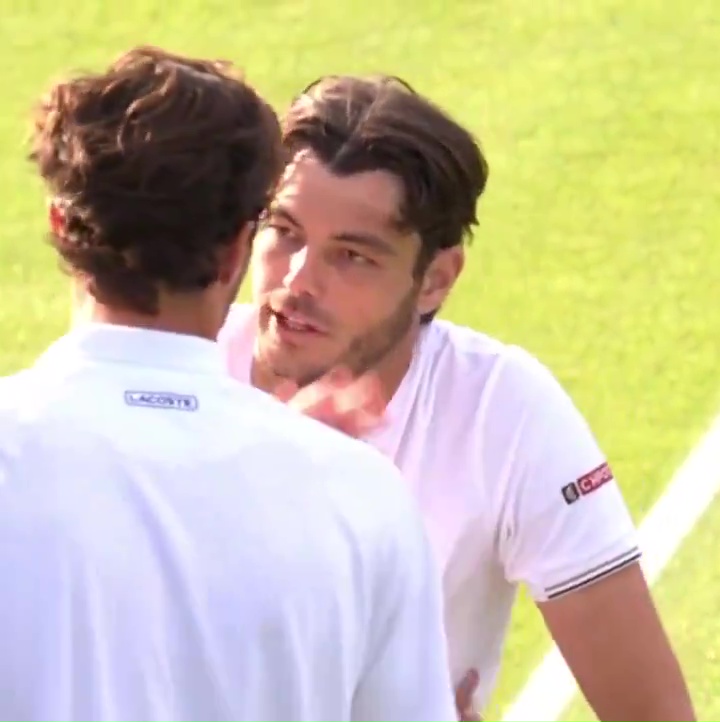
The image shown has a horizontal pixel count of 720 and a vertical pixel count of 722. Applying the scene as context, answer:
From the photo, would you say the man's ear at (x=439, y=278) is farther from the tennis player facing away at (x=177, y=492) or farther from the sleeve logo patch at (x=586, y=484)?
the tennis player facing away at (x=177, y=492)

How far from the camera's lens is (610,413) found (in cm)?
665

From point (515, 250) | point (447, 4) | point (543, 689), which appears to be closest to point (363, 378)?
point (543, 689)

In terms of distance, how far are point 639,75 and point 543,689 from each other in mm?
4569

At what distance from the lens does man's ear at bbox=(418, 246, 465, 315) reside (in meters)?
3.50

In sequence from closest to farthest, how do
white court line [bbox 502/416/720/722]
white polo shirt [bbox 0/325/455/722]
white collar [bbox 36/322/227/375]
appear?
white polo shirt [bbox 0/325/455/722]
white collar [bbox 36/322/227/375]
white court line [bbox 502/416/720/722]

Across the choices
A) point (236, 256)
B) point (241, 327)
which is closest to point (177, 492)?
point (236, 256)

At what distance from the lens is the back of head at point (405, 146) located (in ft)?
11.1

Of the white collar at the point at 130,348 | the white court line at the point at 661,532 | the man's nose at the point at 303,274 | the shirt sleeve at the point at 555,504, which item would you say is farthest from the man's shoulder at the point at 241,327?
the white court line at the point at 661,532

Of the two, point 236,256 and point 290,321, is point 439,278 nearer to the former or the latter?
point 290,321

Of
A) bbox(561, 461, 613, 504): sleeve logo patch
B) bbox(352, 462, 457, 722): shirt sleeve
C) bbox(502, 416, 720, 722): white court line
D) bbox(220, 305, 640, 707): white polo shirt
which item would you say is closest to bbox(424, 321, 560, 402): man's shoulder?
bbox(220, 305, 640, 707): white polo shirt

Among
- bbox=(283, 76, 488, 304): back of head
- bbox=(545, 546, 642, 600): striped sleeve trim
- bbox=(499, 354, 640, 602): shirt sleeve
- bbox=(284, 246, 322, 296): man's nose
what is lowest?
bbox=(545, 546, 642, 600): striped sleeve trim

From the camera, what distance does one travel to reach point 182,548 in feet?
7.20

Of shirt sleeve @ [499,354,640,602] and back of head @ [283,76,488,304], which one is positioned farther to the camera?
back of head @ [283,76,488,304]

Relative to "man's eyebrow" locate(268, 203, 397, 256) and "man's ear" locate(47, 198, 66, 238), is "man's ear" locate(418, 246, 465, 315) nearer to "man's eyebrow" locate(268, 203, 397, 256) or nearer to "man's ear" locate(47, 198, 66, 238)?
"man's eyebrow" locate(268, 203, 397, 256)
